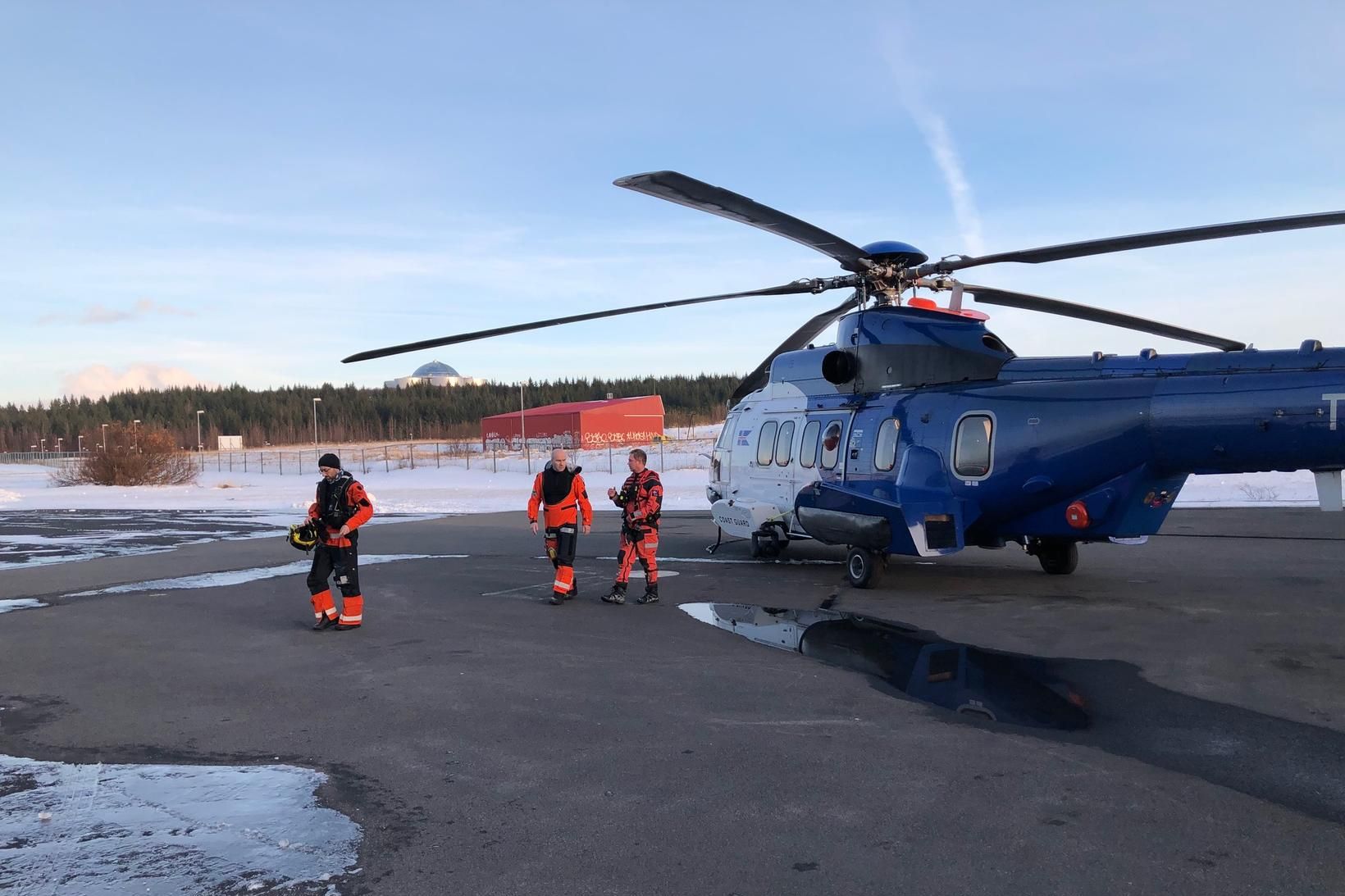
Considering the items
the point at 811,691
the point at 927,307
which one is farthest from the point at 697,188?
the point at 927,307

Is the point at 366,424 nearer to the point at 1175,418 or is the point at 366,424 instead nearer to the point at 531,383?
the point at 531,383

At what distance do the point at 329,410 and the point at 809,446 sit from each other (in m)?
126

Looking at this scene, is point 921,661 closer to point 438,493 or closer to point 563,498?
point 563,498

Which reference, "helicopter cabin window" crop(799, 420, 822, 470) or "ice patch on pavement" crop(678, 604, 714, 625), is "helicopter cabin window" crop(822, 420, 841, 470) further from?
"ice patch on pavement" crop(678, 604, 714, 625)

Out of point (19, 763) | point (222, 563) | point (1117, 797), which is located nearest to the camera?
point (1117, 797)

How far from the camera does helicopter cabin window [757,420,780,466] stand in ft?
45.4

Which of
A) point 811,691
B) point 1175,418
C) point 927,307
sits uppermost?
point 927,307

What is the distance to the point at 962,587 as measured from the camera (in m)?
11.3

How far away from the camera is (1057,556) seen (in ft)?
39.0

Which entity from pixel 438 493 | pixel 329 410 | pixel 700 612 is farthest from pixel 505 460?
pixel 329 410

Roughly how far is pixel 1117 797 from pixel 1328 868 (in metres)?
0.93

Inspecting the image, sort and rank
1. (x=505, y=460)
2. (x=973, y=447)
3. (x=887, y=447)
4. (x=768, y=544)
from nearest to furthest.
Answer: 1. (x=973, y=447)
2. (x=887, y=447)
3. (x=768, y=544)
4. (x=505, y=460)

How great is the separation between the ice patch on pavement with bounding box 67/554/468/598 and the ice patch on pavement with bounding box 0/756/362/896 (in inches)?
295

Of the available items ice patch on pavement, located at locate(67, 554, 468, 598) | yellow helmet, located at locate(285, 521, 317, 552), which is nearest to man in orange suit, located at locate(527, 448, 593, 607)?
yellow helmet, located at locate(285, 521, 317, 552)
